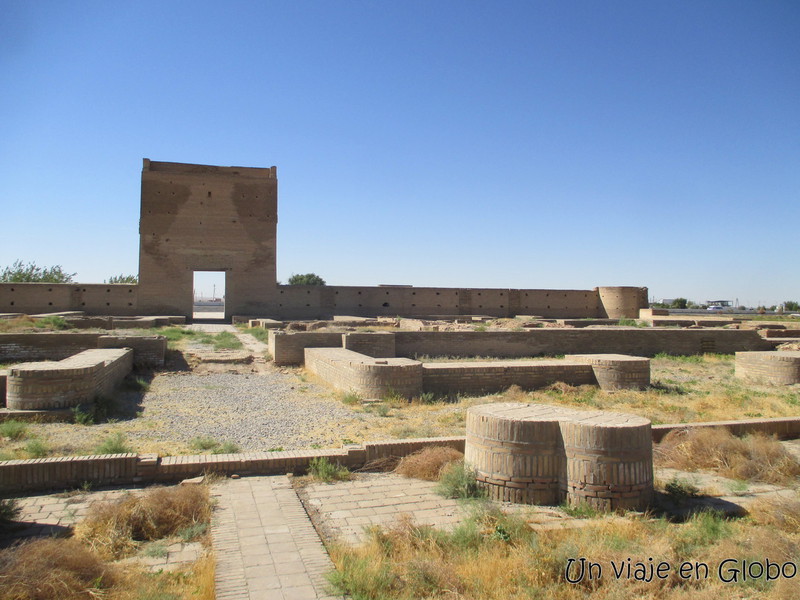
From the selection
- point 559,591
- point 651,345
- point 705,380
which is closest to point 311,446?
point 559,591

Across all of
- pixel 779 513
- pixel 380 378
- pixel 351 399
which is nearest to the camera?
pixel 779 513

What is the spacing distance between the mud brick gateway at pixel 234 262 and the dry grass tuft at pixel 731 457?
2183cm

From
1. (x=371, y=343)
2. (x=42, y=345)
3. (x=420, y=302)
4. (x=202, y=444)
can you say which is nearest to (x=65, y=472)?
(x=202, y=444)

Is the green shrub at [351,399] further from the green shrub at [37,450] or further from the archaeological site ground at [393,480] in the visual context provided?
the green shrub at [37,450]

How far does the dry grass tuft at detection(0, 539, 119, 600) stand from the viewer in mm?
3027

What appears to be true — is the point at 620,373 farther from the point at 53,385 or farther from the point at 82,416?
the point at 53,385

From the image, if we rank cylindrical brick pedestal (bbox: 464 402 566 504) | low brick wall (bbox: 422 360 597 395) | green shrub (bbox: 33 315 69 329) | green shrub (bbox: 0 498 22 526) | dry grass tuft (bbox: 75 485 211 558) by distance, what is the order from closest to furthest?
dry grass tuft (bbox: 75 485 211 558)
green shrub (bbox: 0 498 22 526)
cylindrical brick pedestal (bbox: 464 402 566 504)
low brick wall (bbox: 422 360 597 395)
green shrub (bbox: 33 315 69 329)

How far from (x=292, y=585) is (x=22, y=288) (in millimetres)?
25464

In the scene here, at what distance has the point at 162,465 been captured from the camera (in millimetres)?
5164

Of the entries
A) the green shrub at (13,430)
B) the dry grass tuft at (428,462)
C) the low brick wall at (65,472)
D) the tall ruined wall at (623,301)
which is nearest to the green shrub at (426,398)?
the dry grass tuft at (428,462)

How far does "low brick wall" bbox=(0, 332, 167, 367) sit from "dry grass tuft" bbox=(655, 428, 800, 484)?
10321 mm

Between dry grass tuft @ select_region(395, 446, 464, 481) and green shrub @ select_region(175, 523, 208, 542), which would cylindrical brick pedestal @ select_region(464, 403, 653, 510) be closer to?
dry grass tuft @ select_region(395, 446, 464, 481)

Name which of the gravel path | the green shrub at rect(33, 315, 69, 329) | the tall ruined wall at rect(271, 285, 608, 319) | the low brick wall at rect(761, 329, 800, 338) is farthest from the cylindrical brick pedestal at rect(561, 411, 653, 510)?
the tall ruined wall at rect(271, 285, 608, 319)

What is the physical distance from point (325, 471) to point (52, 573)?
99.3 inches
